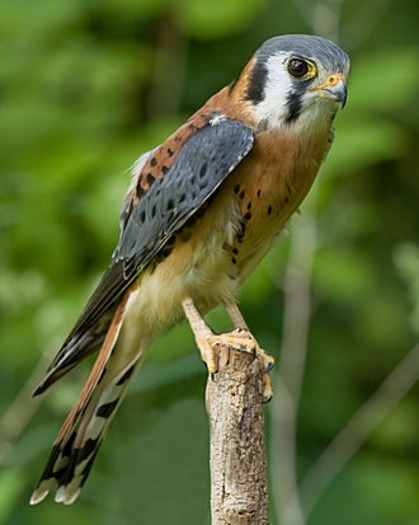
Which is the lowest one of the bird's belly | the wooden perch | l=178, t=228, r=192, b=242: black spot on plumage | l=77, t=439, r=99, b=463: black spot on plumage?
the wooden perch

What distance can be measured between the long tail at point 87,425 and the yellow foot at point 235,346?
41cm

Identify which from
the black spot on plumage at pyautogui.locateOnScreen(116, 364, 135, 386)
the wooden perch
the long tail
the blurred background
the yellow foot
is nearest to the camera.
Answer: the wooden perch

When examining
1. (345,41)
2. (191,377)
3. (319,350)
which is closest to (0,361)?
(191,377)

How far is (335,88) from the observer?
12.4ft

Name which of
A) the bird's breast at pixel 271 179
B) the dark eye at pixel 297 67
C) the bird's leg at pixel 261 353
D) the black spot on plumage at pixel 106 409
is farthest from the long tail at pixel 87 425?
the dark eye at pixel 297 67

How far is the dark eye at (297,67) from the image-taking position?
12.7 ft

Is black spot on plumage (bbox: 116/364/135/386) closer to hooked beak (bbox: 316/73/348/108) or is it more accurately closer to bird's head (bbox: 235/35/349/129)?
bird's head (bbox: 235/35/349/129)

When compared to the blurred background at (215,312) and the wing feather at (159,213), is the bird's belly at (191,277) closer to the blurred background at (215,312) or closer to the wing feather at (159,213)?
the wing feather at (159,213)

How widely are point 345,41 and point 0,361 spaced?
1881 millimetres

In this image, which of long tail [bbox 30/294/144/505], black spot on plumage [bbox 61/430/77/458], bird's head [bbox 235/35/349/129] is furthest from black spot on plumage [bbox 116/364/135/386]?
bird's head [bbox 235/35/349/129]

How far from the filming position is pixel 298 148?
389cm

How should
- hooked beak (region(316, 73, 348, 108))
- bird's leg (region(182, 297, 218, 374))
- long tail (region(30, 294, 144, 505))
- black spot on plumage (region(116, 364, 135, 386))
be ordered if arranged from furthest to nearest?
black spot on plumage (region(116, 364, 135, 386)) → long tail (region(30, 294, 144, 505)) → hooked beak (region(316, 73, 348, 108)) → bird's leg (region(182, 297, 218, 374))

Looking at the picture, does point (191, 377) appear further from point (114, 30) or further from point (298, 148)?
point (114, 30)

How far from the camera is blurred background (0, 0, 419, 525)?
460 cm
